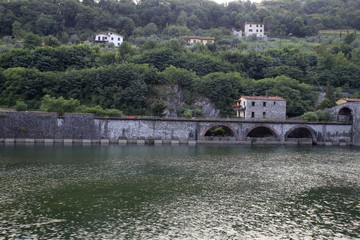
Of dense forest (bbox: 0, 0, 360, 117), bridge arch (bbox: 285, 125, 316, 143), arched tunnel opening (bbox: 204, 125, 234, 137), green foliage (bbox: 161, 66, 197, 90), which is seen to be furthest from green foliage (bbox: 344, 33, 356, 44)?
arched tunnel opening (bbox: 204, 125, 234, 137)

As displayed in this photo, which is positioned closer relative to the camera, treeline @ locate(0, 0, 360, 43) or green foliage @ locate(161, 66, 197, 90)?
green foliage @ locate(161, 66, 197, 90)

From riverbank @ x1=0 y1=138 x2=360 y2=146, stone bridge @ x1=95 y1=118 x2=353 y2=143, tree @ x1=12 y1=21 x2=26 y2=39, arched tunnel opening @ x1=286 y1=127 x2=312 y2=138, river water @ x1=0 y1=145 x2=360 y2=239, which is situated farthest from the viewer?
tree @ x1=12 y1=21 x2=26 y2=39

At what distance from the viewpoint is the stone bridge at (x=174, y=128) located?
51562 millimetres

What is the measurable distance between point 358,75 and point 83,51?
6004 centimetres

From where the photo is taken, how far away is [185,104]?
67.1m

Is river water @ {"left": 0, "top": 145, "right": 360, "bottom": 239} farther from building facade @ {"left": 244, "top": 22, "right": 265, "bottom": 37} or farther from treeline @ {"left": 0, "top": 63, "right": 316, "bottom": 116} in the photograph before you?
building facade @ {"left": 244, "top": 22, "right": 265, "bottom": 37}

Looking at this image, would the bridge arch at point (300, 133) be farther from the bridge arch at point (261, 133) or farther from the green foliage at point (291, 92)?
the green foliage at point (291, 92)

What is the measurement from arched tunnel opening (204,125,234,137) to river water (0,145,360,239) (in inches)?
697

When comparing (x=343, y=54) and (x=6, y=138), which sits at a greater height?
(x=343, y=54)

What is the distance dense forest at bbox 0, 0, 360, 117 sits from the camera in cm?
6550

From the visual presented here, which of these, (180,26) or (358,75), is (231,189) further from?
(180,26)

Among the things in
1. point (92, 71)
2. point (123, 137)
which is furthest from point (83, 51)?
point (123, 137)

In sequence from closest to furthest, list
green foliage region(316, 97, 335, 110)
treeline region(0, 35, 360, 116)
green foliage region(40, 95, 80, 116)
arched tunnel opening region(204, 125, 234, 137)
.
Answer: green foliage region(40, 95, 80, 116)
arched tunnel opening region(204, 125, 234, 137)
treeline region(0, 35, 360, 116)
green foliage region(316, 97, 335, 110)

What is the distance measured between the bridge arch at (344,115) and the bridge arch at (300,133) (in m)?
5.91
